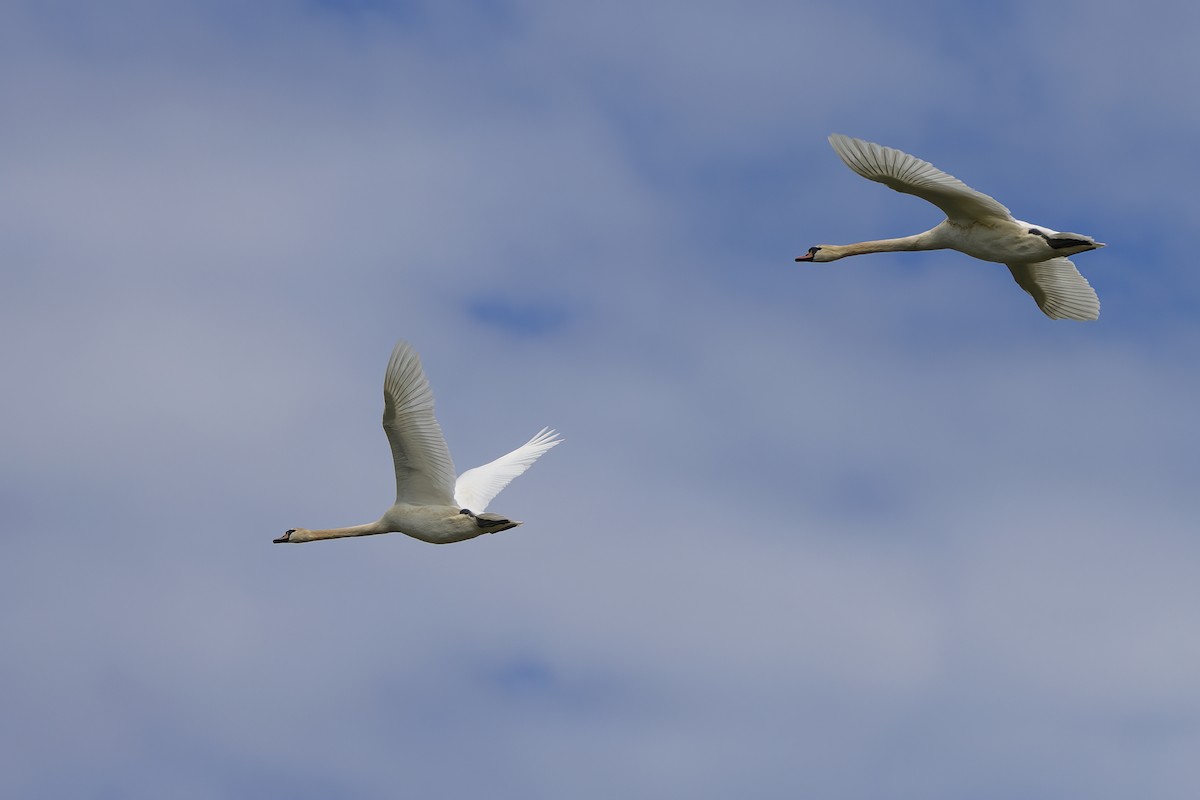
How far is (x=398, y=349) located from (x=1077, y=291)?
1235 cm

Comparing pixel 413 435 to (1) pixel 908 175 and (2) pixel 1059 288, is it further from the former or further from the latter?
(2) pixel 1059 288

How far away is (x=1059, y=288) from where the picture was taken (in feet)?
131

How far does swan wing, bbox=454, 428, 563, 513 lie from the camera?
40594 mm

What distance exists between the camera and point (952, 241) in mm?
37656

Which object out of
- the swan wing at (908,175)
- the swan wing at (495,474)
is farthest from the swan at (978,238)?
the swan wing at (495,474)

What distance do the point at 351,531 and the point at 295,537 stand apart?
1.56 metres

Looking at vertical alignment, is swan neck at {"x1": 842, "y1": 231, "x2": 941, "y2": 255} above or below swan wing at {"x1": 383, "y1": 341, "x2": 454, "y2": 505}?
above

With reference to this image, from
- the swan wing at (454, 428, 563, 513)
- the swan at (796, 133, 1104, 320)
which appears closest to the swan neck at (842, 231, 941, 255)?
the swan at (796, 133, 1104, 320)

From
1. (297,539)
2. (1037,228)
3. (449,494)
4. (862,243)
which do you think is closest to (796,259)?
(862,243)

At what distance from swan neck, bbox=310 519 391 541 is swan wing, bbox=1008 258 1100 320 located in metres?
12.1

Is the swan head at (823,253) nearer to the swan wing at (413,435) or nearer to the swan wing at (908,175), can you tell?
the swan wing at (908,175)

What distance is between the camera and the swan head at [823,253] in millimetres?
39688

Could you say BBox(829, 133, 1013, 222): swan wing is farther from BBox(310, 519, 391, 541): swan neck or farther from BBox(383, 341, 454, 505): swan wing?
BBox(310, 519, 391, 541): swan neck

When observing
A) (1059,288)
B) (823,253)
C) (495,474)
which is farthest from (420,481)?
(1059,288)
